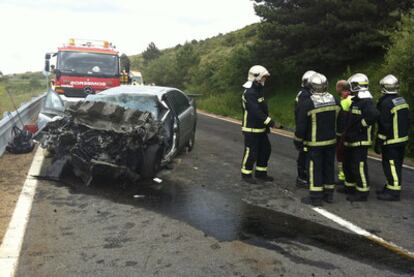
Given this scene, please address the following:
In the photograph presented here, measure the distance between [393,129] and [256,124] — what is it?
2.10m

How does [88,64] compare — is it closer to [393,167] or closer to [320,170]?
[320,170]

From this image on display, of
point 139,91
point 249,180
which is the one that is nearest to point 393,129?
point 249,180

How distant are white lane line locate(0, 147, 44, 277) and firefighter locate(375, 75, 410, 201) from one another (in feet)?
16.4

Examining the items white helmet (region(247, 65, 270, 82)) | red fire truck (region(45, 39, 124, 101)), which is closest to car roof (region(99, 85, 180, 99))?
white helmet (region(247, 65, 270, 82))

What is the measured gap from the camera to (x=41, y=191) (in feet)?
21.6

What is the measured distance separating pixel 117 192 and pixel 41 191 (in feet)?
3.62

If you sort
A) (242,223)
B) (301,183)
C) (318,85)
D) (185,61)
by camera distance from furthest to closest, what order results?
1. (185,61)
2. (301,183)
3. (318,85)
4. (242,223)

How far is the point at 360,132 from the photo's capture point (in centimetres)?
655

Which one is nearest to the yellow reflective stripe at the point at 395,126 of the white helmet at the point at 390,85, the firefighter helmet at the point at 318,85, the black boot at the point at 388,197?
the white helmet at the point at 390,85

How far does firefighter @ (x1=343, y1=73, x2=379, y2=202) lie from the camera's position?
6.45 metres

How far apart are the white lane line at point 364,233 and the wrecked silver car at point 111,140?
109 inches

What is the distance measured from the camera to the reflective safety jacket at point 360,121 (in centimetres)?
639

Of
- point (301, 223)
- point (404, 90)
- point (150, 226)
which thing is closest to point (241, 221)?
point (301, 223)

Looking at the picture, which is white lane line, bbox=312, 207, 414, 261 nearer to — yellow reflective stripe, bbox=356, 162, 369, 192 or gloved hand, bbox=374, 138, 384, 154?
yellow reflective stripe, bbox=356, 162, 369, 192
